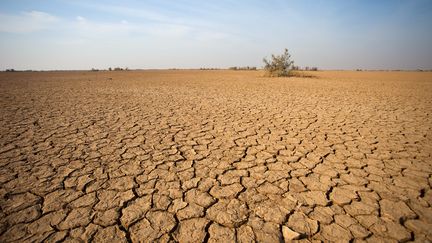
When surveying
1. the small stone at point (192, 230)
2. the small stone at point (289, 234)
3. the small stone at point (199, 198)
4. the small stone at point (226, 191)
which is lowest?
the small stone at point (192, 230)

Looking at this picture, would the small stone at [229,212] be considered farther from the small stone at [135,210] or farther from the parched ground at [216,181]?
the small stone at [135,210]

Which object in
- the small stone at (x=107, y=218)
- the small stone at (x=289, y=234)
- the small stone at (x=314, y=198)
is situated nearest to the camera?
the small stone at (x=289, y=234)

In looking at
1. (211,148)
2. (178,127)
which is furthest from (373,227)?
(178,127)

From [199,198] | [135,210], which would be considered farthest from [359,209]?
[135,210]

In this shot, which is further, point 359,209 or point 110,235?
point 359,209

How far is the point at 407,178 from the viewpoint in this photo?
7.30 ft

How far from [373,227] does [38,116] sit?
6072mm

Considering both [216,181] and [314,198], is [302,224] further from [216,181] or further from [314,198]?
[216,181]

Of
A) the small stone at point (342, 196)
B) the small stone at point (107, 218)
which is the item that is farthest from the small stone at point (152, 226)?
the small stone at point (342, 196)

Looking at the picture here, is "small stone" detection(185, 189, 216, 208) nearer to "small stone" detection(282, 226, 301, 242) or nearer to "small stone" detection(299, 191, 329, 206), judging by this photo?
"small stone" detection(282, 226, 301, 242)

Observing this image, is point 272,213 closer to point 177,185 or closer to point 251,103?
point 177,185

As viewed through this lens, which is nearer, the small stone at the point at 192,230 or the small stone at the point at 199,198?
the small stone at the point at 192,230

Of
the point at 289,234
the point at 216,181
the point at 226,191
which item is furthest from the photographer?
the point at 216,181

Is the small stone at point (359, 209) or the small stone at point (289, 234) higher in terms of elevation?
the small stone at point (359, 209)
